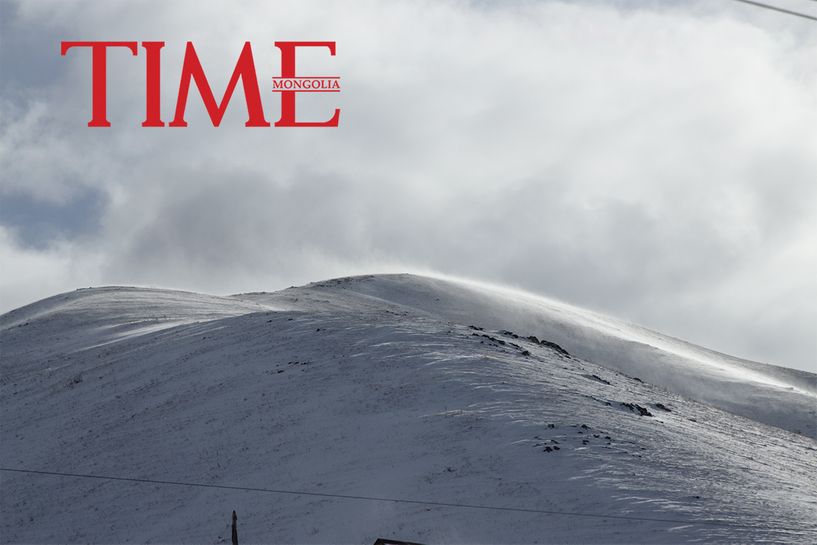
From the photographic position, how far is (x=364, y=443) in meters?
32.2

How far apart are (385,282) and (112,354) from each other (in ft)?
131

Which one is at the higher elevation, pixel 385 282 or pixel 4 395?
pixel 385 282

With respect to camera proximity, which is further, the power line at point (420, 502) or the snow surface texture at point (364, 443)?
the snow surface texture at point (364, 443)

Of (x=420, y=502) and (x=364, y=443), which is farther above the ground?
(x=364, y=443)

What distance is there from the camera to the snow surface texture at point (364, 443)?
26656mm

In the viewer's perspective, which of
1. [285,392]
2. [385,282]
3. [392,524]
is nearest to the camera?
[392,524]

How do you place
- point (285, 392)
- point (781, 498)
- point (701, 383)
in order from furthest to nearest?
1. point (701, 383)
2. point (285, 392)
3. point (781, 498)

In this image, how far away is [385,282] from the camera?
285 ft

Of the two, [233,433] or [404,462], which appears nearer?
[404,462]

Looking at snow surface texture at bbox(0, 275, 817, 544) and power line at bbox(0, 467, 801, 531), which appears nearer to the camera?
power line at bbox(0, 467, 801, 531)

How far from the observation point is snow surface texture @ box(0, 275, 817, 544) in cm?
2666

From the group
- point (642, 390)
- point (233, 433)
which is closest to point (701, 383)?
point (642, 390)

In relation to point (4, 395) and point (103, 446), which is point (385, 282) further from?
point (103, 446)

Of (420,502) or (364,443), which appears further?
(364,443)
